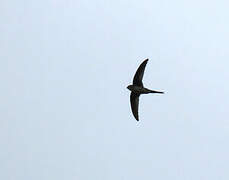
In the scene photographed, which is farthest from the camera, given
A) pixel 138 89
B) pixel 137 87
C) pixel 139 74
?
pixel 138 89

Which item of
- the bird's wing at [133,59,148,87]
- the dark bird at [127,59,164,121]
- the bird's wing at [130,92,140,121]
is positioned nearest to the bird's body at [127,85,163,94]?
the dark bird at [127,59,164,121]

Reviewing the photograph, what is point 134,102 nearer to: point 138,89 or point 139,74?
point 138,89

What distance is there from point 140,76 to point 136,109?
4.52 metres

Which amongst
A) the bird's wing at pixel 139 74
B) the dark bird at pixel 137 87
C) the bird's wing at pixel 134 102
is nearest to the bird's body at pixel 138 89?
the dark bird at pixel 137 87

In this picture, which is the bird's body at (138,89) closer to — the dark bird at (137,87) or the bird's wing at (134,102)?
the dark bird at (137,87)

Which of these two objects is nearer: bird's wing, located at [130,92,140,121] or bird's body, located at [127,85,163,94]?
bird's body, located at [127,85,163,94]

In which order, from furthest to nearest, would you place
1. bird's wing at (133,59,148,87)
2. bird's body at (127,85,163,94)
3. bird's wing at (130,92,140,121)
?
bird's wing at (130,92,140,121) → bird's body at (127,85,163,94) → bird's wing at (133,59,148,87)

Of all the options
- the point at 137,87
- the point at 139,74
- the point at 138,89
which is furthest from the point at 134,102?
the point at 139,74

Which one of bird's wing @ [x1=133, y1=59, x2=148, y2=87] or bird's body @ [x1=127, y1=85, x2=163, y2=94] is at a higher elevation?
bird's wing @ [x1=133, y1=59, x2=148, y2=87]

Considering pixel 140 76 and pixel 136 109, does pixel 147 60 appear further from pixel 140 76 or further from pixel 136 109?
pixel 136 109

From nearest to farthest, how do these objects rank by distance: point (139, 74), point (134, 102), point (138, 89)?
point (139, 74), point (138, 89), point (134, 102)

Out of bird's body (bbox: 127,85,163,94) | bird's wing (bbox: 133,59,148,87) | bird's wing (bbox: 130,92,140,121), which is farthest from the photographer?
bird's wing (bbox: 130,92,140,121)

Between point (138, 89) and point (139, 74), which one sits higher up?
point (139, 74)

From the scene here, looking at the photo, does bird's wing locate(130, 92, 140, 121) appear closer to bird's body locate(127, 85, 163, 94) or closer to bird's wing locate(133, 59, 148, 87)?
bird's body locate(127, 85, 163, 94)
